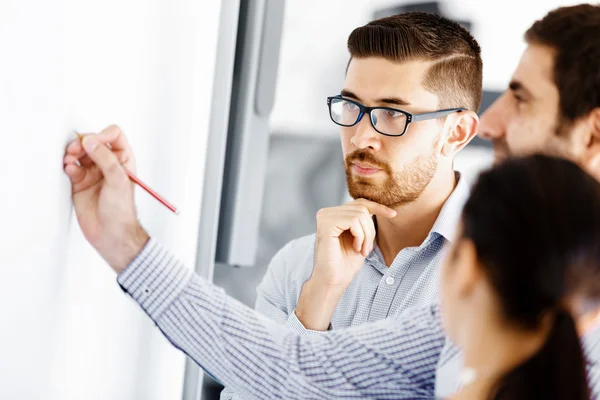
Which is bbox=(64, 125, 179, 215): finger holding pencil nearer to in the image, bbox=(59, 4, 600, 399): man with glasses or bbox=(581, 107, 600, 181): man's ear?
bbox=(59, 4, 600, 399): man with glasses

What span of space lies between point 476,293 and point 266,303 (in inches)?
37.9

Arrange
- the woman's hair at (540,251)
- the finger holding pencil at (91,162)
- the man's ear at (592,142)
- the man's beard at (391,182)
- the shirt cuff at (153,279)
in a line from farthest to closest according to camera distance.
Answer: the man's beard at (391,182), the man's ear at (592,142), the shirt cuff at (153,279), the finger holding pencil at (91,162), the woman's hair at (540,251)

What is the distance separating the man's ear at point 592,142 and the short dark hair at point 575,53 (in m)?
0.01

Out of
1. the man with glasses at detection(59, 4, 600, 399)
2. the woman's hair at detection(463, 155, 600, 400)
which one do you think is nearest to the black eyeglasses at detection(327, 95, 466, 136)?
the man with glasses at detection(59, 4, 600, 399)

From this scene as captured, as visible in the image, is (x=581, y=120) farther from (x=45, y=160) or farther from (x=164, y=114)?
(x=45, y=160)

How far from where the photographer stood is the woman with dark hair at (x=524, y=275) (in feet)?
2.09

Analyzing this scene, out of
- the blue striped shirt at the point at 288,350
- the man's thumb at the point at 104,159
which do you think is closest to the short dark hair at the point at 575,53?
the blue striped shirt at the point at 288,350

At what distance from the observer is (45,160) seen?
714 millimetres

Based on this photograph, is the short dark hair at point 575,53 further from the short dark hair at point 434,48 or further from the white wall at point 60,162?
the white wall at point 60,162

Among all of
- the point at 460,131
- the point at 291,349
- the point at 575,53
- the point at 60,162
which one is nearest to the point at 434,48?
the point at 460,131

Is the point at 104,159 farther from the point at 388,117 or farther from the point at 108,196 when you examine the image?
the point at 388,117

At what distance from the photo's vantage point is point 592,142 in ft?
3.76

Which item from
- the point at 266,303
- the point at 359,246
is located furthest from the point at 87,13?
the point at 266,303

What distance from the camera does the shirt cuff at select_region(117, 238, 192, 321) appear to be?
2.92ft
